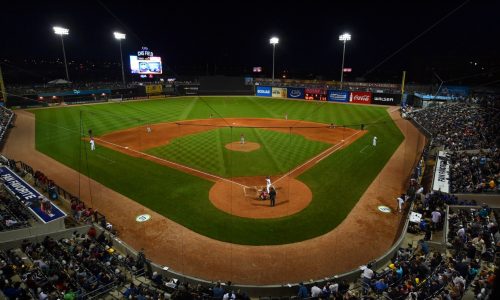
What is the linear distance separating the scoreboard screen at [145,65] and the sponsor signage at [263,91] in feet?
69.5

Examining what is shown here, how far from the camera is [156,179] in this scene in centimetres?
2122

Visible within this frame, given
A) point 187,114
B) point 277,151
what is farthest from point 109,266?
point 187,114

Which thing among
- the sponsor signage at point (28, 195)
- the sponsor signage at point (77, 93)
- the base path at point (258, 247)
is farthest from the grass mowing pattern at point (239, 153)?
the sponsor signage at point (77, 93)

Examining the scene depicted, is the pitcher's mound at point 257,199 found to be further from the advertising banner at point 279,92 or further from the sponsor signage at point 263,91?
the sponsor signage at point 263,91

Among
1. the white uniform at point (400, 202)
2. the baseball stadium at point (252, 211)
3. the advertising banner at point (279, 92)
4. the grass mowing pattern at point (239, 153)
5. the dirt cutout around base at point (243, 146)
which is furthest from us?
the advertising banner at point (279, 92)

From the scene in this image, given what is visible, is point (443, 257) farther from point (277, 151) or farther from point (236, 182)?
point (277, 151)

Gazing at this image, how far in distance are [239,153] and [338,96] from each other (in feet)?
126

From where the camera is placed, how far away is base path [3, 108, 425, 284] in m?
12.3

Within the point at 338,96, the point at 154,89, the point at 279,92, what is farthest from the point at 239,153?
the point at 154,89

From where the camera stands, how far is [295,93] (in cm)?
6562

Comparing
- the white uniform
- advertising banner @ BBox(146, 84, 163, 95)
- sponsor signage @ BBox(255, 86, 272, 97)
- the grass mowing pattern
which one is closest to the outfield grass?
the grass mowing pattern

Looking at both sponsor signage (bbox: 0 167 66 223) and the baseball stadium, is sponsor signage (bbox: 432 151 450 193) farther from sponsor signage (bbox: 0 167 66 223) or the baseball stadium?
sponsor signage (bbox: 0 167 66 223)

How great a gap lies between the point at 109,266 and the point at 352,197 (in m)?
13.1

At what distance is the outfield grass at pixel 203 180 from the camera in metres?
15.4
